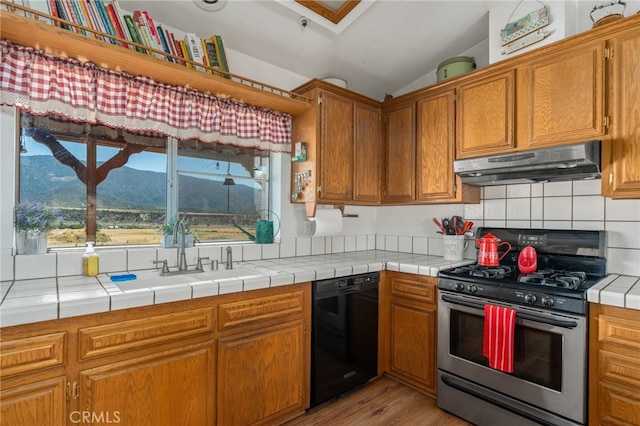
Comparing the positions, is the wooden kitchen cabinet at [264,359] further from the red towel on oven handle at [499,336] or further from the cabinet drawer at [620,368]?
the cabinet drawer at [620,368]

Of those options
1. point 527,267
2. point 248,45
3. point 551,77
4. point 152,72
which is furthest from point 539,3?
point 152,72

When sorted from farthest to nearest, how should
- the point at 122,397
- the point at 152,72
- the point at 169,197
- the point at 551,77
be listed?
the point at 169,197, the point at 551,77, the point at 152,72, the point at 122,397

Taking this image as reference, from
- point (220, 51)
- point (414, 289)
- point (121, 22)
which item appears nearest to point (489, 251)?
point (414, 289)

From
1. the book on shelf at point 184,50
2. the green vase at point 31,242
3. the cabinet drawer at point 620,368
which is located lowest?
the cabinet drawer at point 620,368

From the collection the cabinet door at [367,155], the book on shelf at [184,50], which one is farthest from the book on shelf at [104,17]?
the cabinet door at [367,155]

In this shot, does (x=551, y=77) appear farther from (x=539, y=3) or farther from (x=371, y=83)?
(x=371, y=83)

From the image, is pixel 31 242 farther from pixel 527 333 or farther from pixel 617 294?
pixel 617 294

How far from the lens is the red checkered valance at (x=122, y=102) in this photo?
153cm

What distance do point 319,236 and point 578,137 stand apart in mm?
1827

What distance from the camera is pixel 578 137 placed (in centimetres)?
185

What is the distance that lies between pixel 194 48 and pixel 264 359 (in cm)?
187

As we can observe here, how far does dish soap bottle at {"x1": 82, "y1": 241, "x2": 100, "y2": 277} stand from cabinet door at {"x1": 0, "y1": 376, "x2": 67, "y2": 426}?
0.62 metres

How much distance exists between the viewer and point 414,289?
2.27 meters

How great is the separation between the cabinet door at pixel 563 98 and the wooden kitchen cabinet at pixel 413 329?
1145 mm
